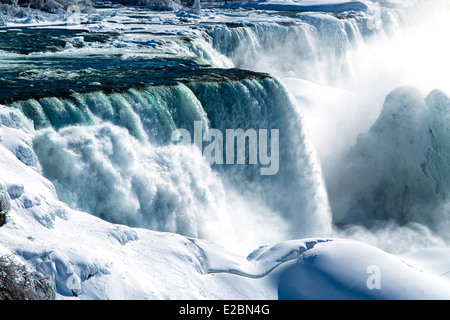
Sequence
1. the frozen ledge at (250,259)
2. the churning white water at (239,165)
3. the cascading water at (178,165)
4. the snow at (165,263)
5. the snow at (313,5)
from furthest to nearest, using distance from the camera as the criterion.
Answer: the snow at (313,5) < the churning white water at (239,165) < the cascading water at (178,165) < the frozen ledge at (250,259) < the snow at (165,263)

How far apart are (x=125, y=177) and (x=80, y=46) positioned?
8628 millimetres

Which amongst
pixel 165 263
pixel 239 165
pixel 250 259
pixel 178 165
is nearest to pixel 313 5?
pixel 239 165

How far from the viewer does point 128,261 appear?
6.53 meters

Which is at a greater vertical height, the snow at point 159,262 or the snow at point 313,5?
the snow at point 313,5

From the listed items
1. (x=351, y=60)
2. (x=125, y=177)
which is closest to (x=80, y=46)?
(x=125, y=177)

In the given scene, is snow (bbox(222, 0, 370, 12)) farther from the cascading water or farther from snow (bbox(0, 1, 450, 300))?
snow (bbox(0, 1, 450, 300))

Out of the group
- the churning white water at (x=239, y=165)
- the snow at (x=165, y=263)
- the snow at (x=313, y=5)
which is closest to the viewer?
the snow at (x=165, y=263)

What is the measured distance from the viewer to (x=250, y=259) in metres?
7.96

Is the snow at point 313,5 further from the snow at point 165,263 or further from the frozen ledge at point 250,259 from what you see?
the snow at point 165,263

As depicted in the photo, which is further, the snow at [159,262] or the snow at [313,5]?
the snow at [313,5]

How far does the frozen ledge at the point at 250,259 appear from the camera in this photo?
721 centimetres

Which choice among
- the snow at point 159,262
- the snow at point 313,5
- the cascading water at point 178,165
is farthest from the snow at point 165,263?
the snow at point 313,5

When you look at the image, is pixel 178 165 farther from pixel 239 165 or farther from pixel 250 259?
pixel 250 259
